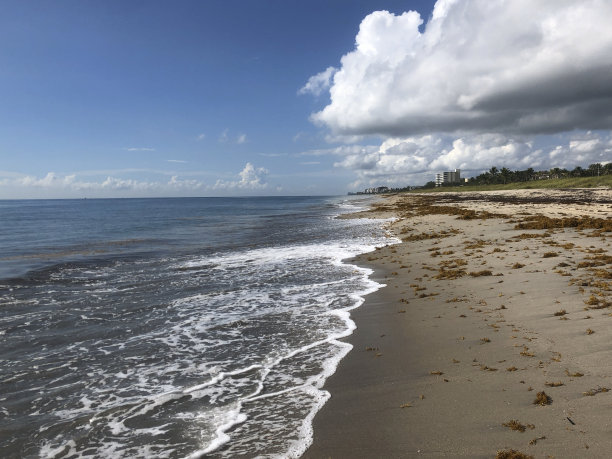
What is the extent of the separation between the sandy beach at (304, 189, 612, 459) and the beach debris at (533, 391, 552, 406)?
0.5 inches

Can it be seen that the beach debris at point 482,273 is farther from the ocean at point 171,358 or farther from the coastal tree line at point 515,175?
the coastal tree line at point 515,175

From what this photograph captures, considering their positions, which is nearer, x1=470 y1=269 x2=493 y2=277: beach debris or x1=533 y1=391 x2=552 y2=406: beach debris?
x1=533 y1=391 x2=552 y2=406: beach debris

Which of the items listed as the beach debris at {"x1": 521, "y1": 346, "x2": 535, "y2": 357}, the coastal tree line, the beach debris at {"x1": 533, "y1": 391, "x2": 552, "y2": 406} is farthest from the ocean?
the coastal tree line

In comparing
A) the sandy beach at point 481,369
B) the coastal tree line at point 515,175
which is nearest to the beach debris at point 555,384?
the sandy beach at point 481,369

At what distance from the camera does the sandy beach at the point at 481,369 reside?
411cm

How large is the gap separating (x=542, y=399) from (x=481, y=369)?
1.17 metres

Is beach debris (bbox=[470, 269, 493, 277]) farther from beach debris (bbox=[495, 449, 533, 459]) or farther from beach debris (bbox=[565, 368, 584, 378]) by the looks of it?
beach debris (bbox=[495, 449, 533, 459])

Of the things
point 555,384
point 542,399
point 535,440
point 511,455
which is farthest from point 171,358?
point 555,384

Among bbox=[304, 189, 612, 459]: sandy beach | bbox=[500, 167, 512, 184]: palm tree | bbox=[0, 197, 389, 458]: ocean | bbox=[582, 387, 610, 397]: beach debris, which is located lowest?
bbox=[0, 197, 389, 458]: ocean

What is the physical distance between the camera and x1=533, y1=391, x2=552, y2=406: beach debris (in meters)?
4.58

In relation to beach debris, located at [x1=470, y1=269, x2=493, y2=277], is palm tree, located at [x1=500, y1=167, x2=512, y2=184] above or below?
above

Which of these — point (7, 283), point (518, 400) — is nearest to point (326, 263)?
point (518, 400)

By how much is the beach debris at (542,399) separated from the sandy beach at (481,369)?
0.01 meters

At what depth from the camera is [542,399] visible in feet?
15.1
